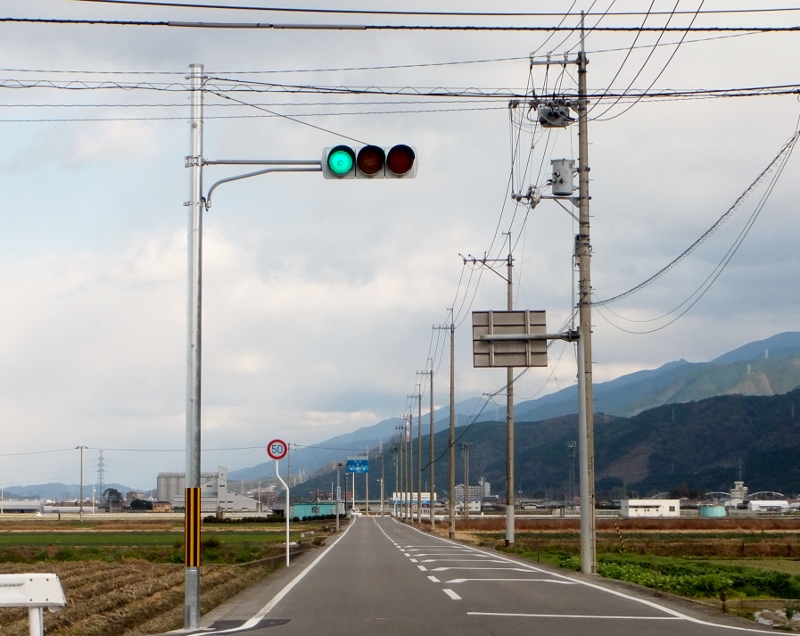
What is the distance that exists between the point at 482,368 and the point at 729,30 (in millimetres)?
13134

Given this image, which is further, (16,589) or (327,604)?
(327,604)

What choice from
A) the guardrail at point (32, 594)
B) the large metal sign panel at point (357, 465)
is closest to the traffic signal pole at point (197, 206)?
the guardrail at point (32, 594)

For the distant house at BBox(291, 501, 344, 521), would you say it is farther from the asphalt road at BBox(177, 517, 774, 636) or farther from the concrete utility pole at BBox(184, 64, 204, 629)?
the concrete utility pole at BBox(184, 64, 204, 629)

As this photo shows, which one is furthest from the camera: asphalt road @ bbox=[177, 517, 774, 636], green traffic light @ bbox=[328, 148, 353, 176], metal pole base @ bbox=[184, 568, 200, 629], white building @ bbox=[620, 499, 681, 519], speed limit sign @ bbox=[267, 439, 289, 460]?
white building @ bbox=[620, 499, 681, 519]

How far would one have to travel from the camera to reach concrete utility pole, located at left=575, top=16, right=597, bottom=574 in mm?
23422

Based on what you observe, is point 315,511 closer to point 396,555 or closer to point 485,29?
point 396,555

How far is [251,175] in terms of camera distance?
43.1 ft

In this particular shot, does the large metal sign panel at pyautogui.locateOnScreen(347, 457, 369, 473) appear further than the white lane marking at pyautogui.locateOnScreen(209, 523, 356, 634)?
Yes

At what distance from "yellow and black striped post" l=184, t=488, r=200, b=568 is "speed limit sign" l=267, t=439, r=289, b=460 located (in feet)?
40.5

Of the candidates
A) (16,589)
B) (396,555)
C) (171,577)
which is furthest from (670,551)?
(16,589)

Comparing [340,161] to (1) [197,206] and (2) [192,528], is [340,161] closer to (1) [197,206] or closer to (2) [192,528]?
(1) [197,206]

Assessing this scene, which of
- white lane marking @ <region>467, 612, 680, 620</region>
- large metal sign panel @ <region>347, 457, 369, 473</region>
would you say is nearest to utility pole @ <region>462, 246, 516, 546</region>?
white lane marking @ <region>467, 612, 680, 620</region>

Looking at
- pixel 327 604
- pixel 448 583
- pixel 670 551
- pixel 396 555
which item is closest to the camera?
pixel 327 604

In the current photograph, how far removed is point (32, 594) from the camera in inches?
341
